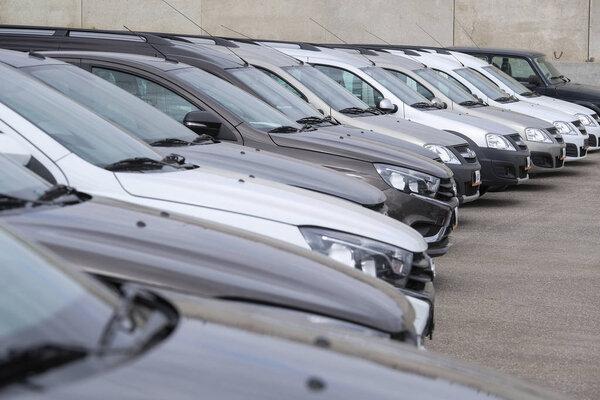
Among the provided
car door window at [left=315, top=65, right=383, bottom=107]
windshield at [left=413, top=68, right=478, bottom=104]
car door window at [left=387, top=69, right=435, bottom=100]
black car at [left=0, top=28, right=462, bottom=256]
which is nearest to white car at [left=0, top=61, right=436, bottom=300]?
black car at [left=0, top=28, right=462, bottom=256]

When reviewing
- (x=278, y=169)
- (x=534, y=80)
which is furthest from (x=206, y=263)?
(x=534, y=80)

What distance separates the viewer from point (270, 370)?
261 cm

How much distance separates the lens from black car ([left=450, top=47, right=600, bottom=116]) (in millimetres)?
19984

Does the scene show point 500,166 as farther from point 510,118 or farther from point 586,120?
point 586,120

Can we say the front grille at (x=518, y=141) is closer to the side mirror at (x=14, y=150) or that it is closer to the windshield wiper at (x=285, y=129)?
the windshield wiper at (x=285, y=129)

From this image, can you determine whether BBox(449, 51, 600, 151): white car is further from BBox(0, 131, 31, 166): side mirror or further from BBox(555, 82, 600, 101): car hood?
BBox(0, 131, 31, 166): side mirror

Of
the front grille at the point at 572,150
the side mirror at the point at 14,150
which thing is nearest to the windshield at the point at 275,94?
the side mirror at the point at 14,150

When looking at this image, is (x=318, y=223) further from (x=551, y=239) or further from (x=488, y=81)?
(x=488, y=81)

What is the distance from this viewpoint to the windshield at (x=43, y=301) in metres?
2.59

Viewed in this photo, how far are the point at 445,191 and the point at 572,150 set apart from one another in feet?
27.2

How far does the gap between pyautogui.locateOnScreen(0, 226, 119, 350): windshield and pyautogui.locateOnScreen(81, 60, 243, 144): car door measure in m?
4.96

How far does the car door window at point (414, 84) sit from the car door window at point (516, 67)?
5.68 meters

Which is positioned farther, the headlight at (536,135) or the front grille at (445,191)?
the headlight at (536,135)

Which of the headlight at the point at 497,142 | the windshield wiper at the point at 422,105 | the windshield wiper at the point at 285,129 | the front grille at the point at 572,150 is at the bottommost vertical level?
the front grille at the point at 572,150
